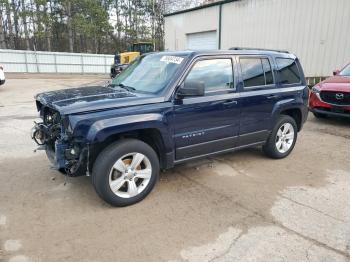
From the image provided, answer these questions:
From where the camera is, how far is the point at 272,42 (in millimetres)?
16156

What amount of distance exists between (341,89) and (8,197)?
24.6 feet

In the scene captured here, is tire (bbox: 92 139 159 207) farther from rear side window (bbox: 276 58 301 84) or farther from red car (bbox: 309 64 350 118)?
red car (bbox: 309 64 350 118)

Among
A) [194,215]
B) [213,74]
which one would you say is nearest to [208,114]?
[213,74]

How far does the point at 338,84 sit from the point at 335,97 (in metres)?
0.37

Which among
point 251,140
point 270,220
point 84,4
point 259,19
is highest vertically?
point 84,4

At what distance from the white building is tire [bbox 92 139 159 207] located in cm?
1290

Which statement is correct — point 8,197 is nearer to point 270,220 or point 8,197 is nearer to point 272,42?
point 270,220

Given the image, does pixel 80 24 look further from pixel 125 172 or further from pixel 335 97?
pixel 125 172

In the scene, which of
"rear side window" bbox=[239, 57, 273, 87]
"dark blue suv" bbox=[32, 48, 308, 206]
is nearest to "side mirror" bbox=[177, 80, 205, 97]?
"dark blue suv" bbox=[32, 48, 308, 206]

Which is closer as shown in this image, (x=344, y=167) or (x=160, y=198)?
(x=160, y=198)

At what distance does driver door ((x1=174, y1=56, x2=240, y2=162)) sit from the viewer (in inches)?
159

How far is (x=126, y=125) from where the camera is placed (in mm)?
3510

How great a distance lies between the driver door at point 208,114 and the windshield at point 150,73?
27 centimetres

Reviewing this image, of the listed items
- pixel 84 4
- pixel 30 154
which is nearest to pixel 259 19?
pixel 30 154
